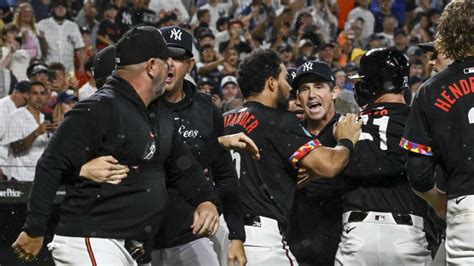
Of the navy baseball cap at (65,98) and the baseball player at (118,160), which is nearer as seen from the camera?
the baseball player at (118,160)

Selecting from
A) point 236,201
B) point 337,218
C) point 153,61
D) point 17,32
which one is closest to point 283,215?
point 236,201

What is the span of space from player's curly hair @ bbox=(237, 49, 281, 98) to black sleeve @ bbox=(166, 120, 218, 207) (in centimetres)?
101

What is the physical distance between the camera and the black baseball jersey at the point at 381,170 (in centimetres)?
555

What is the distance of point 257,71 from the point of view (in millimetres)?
5746

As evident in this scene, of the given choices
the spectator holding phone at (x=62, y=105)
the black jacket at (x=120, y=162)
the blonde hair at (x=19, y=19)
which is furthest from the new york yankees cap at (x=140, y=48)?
the blonde hair at (x=19, y=19)

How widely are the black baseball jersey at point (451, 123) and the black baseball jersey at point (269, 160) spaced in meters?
1.09

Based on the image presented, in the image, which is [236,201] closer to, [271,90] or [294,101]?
[271,90]

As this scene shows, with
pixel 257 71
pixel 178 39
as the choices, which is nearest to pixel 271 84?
pixel 257 71

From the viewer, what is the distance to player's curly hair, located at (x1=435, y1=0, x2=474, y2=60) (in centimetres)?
442

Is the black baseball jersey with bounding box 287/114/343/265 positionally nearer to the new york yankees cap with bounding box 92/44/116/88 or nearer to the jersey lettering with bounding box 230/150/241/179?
the jersey lettering with bounding box 230/150/241/179

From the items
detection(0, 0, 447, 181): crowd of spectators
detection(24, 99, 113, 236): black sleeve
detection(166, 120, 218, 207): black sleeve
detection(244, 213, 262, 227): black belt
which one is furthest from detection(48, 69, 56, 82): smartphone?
detection(24, 99, 113, 236): black sleeve

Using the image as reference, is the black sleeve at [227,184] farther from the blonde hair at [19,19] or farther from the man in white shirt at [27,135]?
the blonde hair at [19,19]

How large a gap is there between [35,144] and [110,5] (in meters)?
3.95

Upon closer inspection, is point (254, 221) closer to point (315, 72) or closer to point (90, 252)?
point (315, 72)
